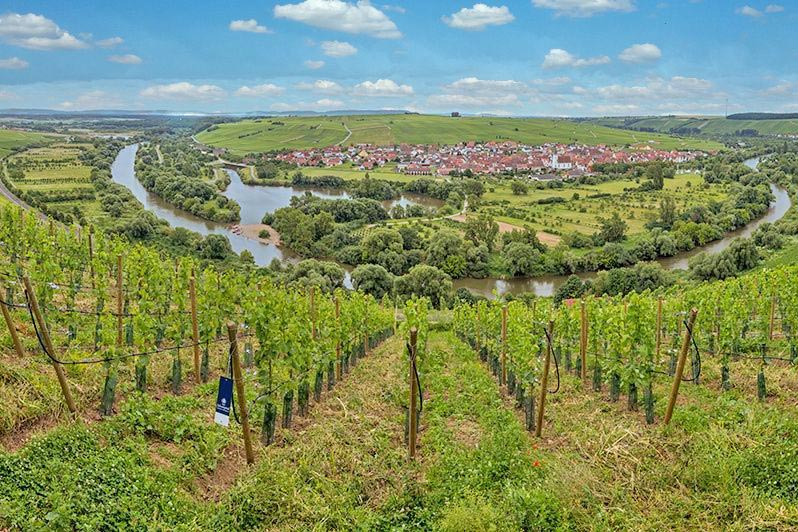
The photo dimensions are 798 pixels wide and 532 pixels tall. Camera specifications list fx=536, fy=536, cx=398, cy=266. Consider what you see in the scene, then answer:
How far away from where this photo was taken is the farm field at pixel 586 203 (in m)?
71.2

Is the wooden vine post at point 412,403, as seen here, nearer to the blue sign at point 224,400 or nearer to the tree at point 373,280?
the blue sign at point 224,400

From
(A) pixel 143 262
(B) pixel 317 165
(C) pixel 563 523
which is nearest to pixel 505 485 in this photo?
(C) pixel 563 523

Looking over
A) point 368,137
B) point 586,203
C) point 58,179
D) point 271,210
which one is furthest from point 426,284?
point 368,137

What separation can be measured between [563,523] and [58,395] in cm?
674

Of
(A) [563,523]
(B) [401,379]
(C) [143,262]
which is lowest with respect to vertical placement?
(B) [401,379]

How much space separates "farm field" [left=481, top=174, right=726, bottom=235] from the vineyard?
193ft

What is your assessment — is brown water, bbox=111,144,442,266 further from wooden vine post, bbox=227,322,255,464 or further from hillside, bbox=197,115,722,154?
wooden vine post, bbox=227,322,255,464

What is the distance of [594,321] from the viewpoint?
13.4 meters

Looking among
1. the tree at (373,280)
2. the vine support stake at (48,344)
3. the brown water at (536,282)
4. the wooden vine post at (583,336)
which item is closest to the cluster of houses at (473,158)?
the brown water at (536,282)

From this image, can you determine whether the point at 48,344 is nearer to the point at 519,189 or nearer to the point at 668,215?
the point at 668,215

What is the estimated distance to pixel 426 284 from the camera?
44.9m

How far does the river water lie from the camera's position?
174 ft

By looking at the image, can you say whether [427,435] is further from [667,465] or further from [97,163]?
[97,163]

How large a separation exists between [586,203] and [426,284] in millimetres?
48889
